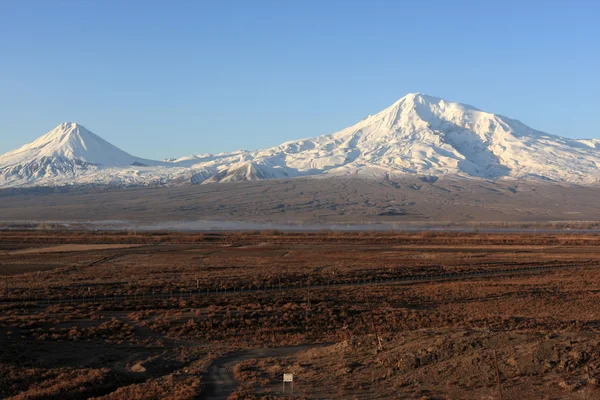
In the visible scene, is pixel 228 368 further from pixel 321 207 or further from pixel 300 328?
pixel 321 207

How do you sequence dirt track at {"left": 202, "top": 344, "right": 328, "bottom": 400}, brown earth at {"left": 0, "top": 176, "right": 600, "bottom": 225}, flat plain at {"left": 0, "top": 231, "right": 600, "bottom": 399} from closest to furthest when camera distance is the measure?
flat plain at {"left": 0, "top": 231, "right": 600, "bottom": 399} → dirt track at {"left": 202, "top": 344, "right": 328, "bottom": 400} → brown earth at {"left": 0, "top": 176, "right": 600, "bottom": 225}

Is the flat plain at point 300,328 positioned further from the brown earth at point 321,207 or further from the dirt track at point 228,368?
the brown earth at point 321,207

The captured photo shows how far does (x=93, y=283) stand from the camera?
38188 mm

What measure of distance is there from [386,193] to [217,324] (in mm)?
170732

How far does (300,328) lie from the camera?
973 inches

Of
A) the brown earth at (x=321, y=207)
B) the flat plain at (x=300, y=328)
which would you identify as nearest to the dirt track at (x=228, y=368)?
the flat plain at (x=300, y=328)

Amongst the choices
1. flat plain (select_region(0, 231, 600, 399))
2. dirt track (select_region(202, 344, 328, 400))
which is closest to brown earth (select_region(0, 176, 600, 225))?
flat plain (select_region(0, 231, 600, 399))

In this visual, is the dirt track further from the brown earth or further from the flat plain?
the brown earth

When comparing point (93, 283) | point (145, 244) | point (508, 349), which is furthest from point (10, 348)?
point (145, 244)

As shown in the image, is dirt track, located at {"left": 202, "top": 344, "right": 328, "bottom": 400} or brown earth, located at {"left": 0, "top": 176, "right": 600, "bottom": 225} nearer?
dirt track, located at {"left": 202, "top": 344, "right": 328, "bottom": 400}

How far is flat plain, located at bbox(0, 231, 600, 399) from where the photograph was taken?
1546 cm

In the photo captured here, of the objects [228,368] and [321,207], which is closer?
[228,368]

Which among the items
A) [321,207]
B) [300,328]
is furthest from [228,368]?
[321,207]

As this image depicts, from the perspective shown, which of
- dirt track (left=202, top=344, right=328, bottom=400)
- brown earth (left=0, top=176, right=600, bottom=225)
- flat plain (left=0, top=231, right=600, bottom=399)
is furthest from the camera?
brown earth (left=0, top=176, right=600, bottom=225)
